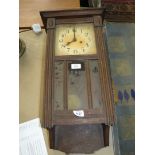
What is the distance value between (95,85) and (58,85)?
0.51ft

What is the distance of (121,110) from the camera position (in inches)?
55.7

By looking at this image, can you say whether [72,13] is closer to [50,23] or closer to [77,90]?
[50,23]

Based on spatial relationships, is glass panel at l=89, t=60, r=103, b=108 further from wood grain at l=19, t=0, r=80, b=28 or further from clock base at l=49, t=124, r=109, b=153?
wood grain at l=19, t=0, r=80, b=28

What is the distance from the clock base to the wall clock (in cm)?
4

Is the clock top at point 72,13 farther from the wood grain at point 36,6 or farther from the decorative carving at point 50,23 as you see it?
the wood grain at point 36,6

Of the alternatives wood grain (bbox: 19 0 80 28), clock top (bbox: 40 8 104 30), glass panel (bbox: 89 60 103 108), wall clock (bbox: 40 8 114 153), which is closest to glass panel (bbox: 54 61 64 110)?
wall clock (bbox: 40 8 114 153)

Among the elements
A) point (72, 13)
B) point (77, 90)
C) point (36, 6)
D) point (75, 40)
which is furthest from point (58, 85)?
point (36, 6)

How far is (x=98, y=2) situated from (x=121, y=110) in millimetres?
746

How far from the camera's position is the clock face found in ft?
3.72

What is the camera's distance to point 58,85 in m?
1.07

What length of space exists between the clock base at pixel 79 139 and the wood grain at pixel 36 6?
0.70 meters
